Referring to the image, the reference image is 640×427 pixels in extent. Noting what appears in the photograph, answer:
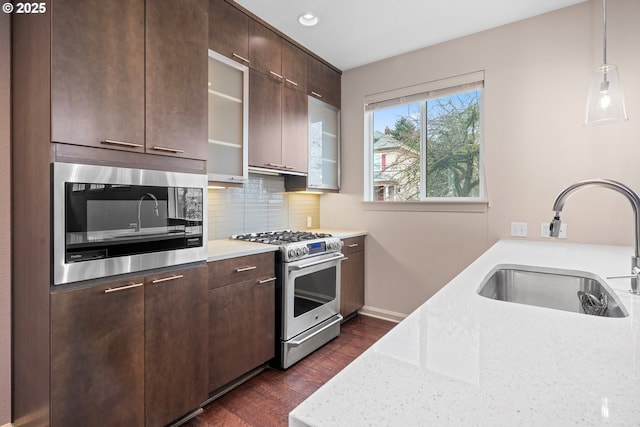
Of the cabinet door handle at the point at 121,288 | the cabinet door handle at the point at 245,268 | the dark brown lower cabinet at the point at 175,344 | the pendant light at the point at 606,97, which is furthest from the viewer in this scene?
the cabinet door handle at the point at 245,268

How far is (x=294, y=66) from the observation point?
284 cm

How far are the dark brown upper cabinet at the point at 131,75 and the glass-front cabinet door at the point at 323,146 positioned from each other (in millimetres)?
1401

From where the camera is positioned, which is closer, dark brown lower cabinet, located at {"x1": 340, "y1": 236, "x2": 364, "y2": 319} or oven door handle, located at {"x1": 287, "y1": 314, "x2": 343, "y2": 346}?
oven door handle, located at {"x1": 287, "y1": 314, "x2": 343, "y2": 346}

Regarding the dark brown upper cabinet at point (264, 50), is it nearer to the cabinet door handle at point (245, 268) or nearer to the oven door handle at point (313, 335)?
the cabinet door handle at point (245, 268)

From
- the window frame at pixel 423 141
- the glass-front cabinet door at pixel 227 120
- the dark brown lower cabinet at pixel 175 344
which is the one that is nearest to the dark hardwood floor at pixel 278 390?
the dark brown lower cabinet at pixel 175 344

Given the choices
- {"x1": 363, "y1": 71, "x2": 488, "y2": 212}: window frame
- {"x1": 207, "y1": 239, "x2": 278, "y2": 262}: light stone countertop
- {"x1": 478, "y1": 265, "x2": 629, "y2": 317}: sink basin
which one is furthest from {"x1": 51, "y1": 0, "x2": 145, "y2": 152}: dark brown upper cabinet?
{"x1": 363, "y1": 71, "x2": 488, "y2": 212}: window frame

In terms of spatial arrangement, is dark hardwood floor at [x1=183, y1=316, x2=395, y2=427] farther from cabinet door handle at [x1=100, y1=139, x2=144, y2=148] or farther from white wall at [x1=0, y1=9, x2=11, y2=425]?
cabinet door handle at [x1=100, y1=139, x2=144, y2=148]

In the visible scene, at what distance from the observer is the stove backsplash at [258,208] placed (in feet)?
8.52

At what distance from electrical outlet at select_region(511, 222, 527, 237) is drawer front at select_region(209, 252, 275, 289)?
6.12 feet

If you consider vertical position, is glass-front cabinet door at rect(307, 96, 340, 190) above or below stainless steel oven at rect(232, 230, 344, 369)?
above

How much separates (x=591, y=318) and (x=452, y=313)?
0.35 meters

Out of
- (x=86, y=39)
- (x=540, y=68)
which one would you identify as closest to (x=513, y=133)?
(x=540, y=68)

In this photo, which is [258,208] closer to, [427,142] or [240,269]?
[240,269]

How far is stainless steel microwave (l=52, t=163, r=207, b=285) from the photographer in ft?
4.24
